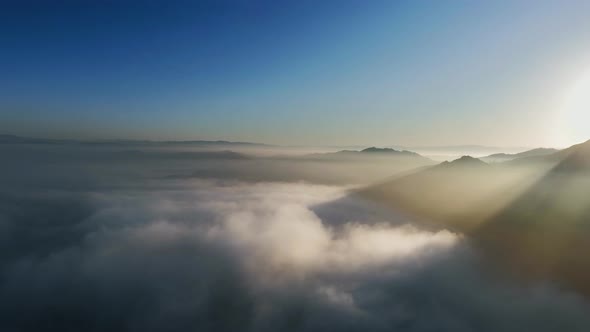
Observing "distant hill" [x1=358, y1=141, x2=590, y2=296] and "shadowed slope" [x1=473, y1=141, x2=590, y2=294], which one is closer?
"shadowed slope" [x1=473, y1=141, x2=590, y2=294]

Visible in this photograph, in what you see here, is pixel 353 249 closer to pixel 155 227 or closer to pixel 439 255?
pixel 439 255

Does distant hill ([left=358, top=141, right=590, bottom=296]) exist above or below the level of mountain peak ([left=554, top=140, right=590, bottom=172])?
below

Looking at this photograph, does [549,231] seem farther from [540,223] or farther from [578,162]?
[578,162]

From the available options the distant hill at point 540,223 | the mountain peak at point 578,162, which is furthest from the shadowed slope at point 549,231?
the mountain peak at point 578,162


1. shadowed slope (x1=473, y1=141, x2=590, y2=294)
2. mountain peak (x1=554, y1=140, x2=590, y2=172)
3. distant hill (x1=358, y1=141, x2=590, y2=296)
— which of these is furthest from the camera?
mountain peak (x1=554, y1=140, x2=590, y2=172)

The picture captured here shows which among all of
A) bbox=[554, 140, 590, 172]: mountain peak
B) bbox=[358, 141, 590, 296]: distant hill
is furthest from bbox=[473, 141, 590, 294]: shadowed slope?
bbox=[554, 140, 590, 172]: mountain peak

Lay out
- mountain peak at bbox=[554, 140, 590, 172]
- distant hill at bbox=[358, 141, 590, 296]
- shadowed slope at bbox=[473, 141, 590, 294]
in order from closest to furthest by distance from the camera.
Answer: shadowed slope at bbox=[473, 141, 590, 294], distant hill at bbox=[358, 141, 590, 296], mountain peak at bbox=[554, 140, 590, 172]

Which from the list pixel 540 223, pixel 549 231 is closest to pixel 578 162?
pixel 540 223

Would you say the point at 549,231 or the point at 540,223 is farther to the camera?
the point at 540,223

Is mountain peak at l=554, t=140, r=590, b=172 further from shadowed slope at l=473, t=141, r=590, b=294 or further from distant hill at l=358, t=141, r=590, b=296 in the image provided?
shadowed slope at l=473, t=141, r=590, b=294

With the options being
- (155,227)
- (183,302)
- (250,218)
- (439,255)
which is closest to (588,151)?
(439,255)

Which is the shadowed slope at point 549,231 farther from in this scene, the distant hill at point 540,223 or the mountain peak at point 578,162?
the mountain peak at point 578,162
